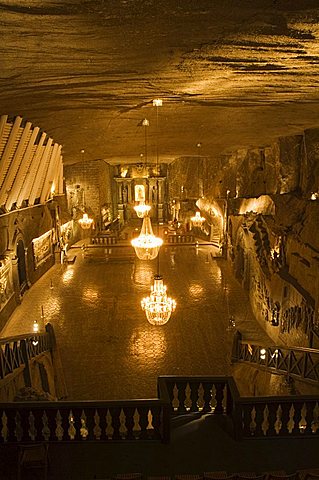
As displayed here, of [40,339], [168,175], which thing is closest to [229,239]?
[40,339]

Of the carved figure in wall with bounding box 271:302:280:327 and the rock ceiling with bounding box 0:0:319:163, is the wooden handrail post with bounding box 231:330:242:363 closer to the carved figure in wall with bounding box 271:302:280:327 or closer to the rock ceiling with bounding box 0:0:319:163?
the carved figure in wall with bounding box 271:302:280:327

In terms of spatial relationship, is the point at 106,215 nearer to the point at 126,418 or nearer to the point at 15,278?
the point at 15,278

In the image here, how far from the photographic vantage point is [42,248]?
18.6 meters

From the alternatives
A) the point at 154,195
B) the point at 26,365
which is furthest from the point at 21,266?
the point at 154,195

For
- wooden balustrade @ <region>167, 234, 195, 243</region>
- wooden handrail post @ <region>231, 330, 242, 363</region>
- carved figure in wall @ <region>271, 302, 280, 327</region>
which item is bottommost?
wooden handrail post @ <region>231, 330, 242, 363</region>

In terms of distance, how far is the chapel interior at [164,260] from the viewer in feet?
14.7

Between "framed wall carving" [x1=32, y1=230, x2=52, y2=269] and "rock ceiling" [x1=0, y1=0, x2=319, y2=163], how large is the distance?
7279mm

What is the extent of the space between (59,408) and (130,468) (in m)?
1.28

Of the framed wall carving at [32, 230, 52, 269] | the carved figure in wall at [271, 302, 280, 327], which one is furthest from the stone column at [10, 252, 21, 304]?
the carved figure in wall at [271, 302, 280, 327]

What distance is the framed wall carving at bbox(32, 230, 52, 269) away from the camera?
17.4 m

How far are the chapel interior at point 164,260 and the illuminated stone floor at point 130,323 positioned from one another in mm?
67

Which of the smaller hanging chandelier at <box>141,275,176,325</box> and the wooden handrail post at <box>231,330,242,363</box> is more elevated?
the smaller hanging chandelier at <box>141,275,176,325</box>

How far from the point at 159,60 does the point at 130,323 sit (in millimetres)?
9206

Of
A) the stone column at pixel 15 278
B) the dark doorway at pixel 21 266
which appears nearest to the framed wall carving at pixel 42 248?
the dark doorway at pixel 21 266
